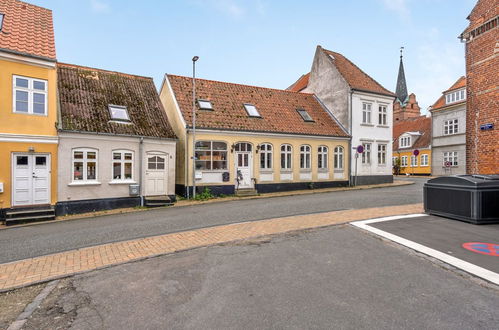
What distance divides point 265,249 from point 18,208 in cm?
1061

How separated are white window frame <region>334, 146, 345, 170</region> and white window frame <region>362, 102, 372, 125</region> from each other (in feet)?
9.99

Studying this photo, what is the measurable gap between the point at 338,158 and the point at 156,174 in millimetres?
12517

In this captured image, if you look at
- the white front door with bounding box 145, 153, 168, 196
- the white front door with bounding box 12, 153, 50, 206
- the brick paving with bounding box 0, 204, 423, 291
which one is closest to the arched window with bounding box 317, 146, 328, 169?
the brick paving with bounding box 0, 204, 423, 291

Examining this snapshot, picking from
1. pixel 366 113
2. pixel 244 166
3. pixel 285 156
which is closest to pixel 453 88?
pixel 366 113

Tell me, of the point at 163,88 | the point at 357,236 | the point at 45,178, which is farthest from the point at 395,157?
the point at 45,178

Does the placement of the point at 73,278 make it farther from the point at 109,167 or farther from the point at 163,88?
the point at 163,88

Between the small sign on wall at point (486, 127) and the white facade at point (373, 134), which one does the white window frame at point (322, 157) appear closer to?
the white facade at point (373, 134)

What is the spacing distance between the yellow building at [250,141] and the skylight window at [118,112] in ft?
9.72

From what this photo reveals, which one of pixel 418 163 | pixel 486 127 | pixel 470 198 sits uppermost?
pixel 486 127

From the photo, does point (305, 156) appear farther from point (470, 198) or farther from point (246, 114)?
point (470, 198)

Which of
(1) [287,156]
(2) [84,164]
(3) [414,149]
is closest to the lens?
(2) [84,164]

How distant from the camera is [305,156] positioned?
1872cm

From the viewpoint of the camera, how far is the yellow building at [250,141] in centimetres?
1594

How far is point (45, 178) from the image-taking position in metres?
11.6
